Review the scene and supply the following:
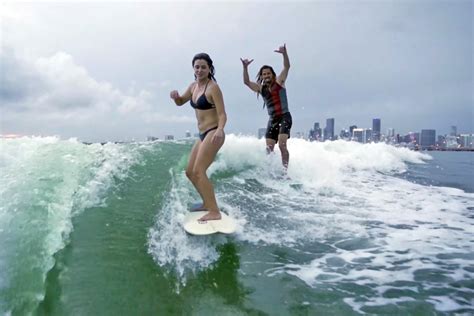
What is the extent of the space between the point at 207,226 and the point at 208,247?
0.78 feet

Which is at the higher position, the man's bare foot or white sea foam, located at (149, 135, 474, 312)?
the man's bare foot

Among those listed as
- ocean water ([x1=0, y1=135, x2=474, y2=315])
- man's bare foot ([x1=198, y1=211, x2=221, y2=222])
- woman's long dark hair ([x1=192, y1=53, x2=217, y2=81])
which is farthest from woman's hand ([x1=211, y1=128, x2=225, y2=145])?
ocean water ([x1=0, y1=135, x2=474, y2=315])

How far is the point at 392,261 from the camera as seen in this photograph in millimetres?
3559

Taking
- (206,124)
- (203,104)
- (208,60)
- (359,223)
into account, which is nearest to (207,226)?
(206,124)

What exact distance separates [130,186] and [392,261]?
13.2 feet

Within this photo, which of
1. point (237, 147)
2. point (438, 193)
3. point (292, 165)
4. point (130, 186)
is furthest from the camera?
point (237, 147)

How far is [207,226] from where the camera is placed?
3.80 meters

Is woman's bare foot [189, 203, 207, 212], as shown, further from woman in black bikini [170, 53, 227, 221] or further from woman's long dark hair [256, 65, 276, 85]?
woman's long dark hair [256, 65, 276, 85]

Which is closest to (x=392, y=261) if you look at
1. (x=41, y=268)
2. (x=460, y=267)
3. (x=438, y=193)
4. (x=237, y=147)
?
(x=460, y=267)

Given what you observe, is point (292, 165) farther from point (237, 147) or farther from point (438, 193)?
point (438, 193)

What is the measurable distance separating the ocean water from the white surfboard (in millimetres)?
146

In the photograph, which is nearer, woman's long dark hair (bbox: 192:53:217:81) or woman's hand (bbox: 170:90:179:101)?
woman's long dark hair (bbox: 192:53:217:81)

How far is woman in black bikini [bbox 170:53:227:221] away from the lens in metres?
4.00

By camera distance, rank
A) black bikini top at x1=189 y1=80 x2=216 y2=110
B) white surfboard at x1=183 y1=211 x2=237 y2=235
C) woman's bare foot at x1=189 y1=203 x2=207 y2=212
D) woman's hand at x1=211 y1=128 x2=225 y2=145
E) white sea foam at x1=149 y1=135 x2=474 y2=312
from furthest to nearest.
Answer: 1. woman's bare foot at x1=189 y1=203 x2=207 y2=212
2. black bikini top at x1=189 y1=80 x2=216 y2=110
3. woman's hand at x1=211 y1=128 x2=225 y2=145
4. white surfboard at x1=183 y1=211 x2=237 y2=235
5. white sea foam at x1=149 y1=135 x2=474 y2=312
